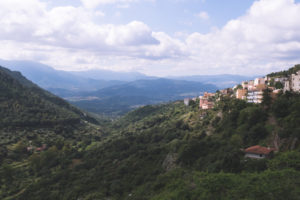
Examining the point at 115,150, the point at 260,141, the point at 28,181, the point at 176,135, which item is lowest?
the point at 28,181

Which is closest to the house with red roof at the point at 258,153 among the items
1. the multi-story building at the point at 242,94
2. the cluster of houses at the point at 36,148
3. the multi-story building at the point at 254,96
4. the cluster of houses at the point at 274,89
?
the cluster of houses at the point at 274,89

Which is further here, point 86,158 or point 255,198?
point 86,158

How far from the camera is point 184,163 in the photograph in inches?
1519

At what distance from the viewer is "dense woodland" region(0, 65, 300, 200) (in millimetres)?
21734

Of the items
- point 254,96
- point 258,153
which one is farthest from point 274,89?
point 258,153

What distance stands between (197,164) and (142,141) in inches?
1319

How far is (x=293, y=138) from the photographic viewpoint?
30641mm

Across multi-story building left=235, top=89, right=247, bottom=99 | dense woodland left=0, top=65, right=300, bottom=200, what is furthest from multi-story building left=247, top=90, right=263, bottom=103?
dense woodland left=0, top=65, right=300, bottom=200

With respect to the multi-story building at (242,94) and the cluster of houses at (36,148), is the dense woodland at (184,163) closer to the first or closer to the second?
the cluster of houses at (36,148)

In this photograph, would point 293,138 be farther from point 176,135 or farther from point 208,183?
point 176,135

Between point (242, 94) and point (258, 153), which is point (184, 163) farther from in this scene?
point (242, 94)

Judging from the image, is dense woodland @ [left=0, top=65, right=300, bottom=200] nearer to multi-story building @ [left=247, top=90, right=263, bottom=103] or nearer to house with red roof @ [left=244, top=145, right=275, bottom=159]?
house with red roof @ [left=244, top=145, right=275, bottom=159]

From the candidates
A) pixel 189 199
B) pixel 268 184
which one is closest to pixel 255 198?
pixel 268 184

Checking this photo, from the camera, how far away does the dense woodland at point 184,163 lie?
21.7 m
